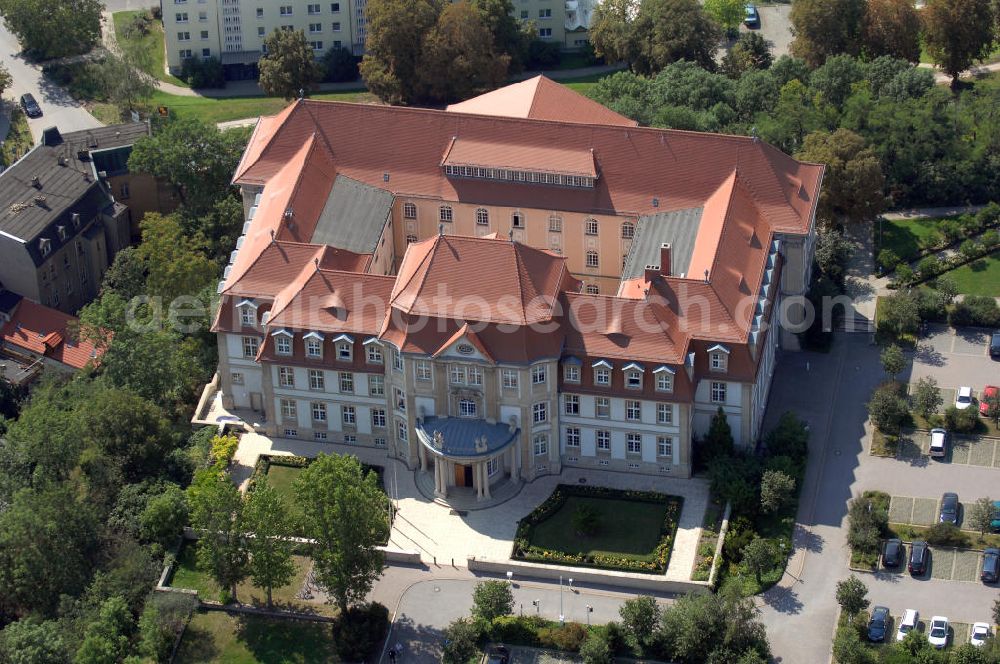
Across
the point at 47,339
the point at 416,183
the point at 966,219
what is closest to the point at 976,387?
the point at 966,219

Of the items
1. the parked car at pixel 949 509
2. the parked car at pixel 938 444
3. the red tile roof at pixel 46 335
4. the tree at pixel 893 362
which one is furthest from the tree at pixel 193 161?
the parked car at pixel 949 509

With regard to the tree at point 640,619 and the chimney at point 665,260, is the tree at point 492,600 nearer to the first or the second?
the tree at point 640,619

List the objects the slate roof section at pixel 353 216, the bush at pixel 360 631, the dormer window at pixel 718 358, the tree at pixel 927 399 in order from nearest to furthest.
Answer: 1. the bush at pixel 360 631
2. the dormer window at pixel 718 358
3. the tree at pixel 927 399
4. the slate roof section at pixel 353 216

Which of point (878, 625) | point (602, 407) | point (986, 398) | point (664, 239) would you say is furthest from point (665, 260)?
point (878, 625)

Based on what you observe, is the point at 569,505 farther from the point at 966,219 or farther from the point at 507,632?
the point at 966,219

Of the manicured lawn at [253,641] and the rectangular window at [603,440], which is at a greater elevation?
the rectangular window at [603,440]

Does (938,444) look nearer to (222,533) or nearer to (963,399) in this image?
(963,399)
